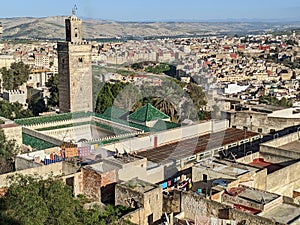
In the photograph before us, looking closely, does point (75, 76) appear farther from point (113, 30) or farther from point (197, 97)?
point (113, 30)

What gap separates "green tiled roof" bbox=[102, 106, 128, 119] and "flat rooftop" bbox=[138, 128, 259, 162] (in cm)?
303

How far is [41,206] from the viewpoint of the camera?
4758 millimetres

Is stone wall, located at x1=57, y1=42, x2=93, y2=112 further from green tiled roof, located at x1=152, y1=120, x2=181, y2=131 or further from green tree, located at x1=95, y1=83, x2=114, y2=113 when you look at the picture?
green tiled roof, located at x1=152, y1=120, x2=181, y2=131

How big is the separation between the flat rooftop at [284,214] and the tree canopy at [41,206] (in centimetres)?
215

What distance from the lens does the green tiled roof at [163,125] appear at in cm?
1183

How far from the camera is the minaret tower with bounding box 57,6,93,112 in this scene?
45.5 feet

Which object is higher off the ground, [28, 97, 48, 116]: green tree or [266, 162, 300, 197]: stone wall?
[266, 162, 300, 197]: stone wall

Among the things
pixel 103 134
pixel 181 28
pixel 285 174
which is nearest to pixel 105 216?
pixel 285 174

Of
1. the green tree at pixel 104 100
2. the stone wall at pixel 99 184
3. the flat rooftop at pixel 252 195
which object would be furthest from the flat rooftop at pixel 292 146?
the green tree at pixel 104 100

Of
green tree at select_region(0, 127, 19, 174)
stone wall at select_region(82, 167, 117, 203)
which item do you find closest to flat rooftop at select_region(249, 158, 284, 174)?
stone wall at select_region(82, 167, 117, 203)

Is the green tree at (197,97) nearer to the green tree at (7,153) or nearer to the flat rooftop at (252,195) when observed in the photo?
the green tree at (7,153)

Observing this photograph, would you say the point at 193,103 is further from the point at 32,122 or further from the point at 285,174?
the point at 285,174

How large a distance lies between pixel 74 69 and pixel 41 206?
31.7ft

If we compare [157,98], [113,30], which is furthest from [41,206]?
[113,30]
